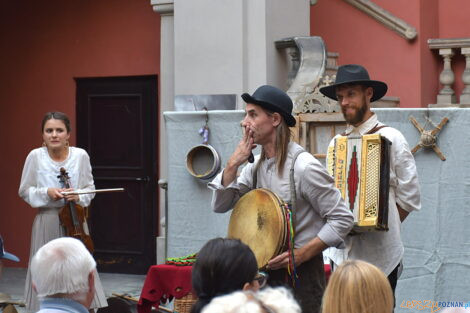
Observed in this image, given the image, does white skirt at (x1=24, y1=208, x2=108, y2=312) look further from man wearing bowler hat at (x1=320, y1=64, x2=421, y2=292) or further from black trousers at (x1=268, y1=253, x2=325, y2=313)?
black trousers at (x1=268, y1=253, x2=325, y2=313)

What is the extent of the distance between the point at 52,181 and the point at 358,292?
13.4 feet

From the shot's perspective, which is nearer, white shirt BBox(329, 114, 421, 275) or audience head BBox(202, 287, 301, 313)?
audience head BBox(202, 287, 301, 313)

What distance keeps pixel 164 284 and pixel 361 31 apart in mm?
5090

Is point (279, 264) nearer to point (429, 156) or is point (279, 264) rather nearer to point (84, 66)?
point (429, 156)

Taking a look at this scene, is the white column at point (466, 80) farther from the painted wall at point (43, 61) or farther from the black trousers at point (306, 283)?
the black trousers at point (306, 283)

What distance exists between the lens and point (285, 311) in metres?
2.84

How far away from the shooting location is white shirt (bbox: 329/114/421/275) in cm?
507

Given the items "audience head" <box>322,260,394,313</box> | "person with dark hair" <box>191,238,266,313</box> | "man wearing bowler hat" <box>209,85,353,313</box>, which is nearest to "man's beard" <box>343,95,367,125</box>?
"man wearing bowler hat" <box>209,85,353,313</box>

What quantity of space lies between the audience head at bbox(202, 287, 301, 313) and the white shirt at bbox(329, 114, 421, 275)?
2.20 metres

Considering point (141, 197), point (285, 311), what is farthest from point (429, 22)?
point (285, 311)

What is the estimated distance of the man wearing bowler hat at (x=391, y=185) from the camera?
5078mm

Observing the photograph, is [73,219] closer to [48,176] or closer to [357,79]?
[48,176]

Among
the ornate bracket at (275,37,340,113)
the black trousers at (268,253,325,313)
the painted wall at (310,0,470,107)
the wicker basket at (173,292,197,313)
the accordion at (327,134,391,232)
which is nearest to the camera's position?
the black trousers at (268,253,325,313)

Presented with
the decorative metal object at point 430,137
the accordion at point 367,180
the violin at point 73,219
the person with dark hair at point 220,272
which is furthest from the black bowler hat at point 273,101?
the violin at point 73,219
